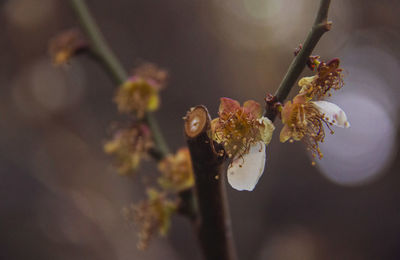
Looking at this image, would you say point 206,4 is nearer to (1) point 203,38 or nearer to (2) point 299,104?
(1) point 203,38

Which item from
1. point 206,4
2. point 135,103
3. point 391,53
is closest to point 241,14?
point 206,4

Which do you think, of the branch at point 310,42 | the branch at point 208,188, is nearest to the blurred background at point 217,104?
the branch at point 208,188

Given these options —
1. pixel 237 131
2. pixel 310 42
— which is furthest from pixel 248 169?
pixel 310 42

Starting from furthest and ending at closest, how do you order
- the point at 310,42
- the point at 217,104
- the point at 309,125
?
1. the point at 217,104
2. the point at 309,125
3. the point at 310,42

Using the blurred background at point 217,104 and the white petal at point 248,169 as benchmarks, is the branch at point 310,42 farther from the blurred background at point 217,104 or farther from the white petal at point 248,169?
the blurred background at point 217,104

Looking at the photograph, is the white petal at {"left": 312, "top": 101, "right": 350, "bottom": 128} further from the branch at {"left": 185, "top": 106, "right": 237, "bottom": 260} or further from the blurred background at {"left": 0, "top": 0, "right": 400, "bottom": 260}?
the blurred background at {"left": 0, "top": 0, "right": 400, "bottom": 260}

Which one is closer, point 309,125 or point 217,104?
point 309,125

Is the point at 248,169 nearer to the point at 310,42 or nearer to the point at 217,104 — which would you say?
the point at 310,42
